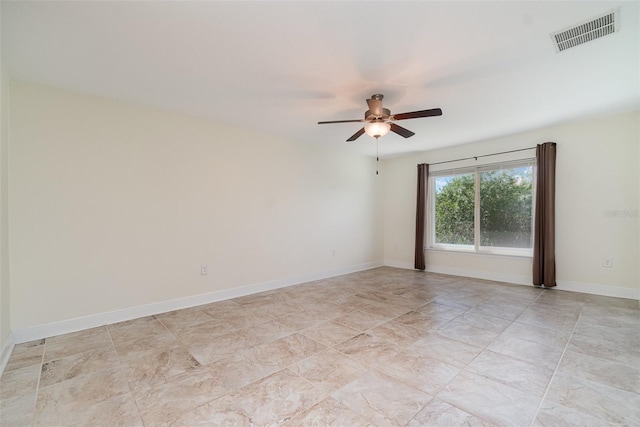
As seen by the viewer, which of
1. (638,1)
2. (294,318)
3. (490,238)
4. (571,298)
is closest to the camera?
(638,1)

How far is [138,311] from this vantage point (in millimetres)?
3092

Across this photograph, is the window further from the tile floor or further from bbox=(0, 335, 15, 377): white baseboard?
bbox=(0, 335, 15, 377): white baseboard

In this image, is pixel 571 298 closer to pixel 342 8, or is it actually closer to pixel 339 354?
pixel 339 354

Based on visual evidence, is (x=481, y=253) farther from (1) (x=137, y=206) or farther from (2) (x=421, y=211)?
(1) (x=137, y=206)

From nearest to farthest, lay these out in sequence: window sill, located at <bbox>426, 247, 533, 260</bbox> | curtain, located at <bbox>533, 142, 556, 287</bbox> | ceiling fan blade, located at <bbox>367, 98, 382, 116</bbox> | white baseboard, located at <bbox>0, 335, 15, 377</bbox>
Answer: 1. white baseboard, located at <bbox>0, 335, 15, 377</bbox>
2. ceiling fan blade, located at <bbox>367, 98, 382, 116</bbox>
3. curtain, located at <bbox>533, 142, 556, 287</bbox>
4. window sill, located at <bbox>426, 247, 533, 260</bbox>

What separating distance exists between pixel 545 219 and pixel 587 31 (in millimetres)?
2871

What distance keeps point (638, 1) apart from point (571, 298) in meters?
3.40

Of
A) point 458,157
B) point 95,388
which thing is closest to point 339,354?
point 95,388

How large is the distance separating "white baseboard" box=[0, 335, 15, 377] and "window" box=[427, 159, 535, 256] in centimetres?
583

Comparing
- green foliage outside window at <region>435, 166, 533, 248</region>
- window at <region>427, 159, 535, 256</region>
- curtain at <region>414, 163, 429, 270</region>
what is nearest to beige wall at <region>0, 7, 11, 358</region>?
curtain at <region>414, 163, 429, 270</region>

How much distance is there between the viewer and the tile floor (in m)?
1.56

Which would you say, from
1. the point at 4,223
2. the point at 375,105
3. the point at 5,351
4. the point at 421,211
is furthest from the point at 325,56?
the point at 421,211

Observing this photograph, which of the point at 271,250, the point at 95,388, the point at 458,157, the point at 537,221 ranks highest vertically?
the point at 458,157

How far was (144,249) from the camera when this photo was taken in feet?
10.4
